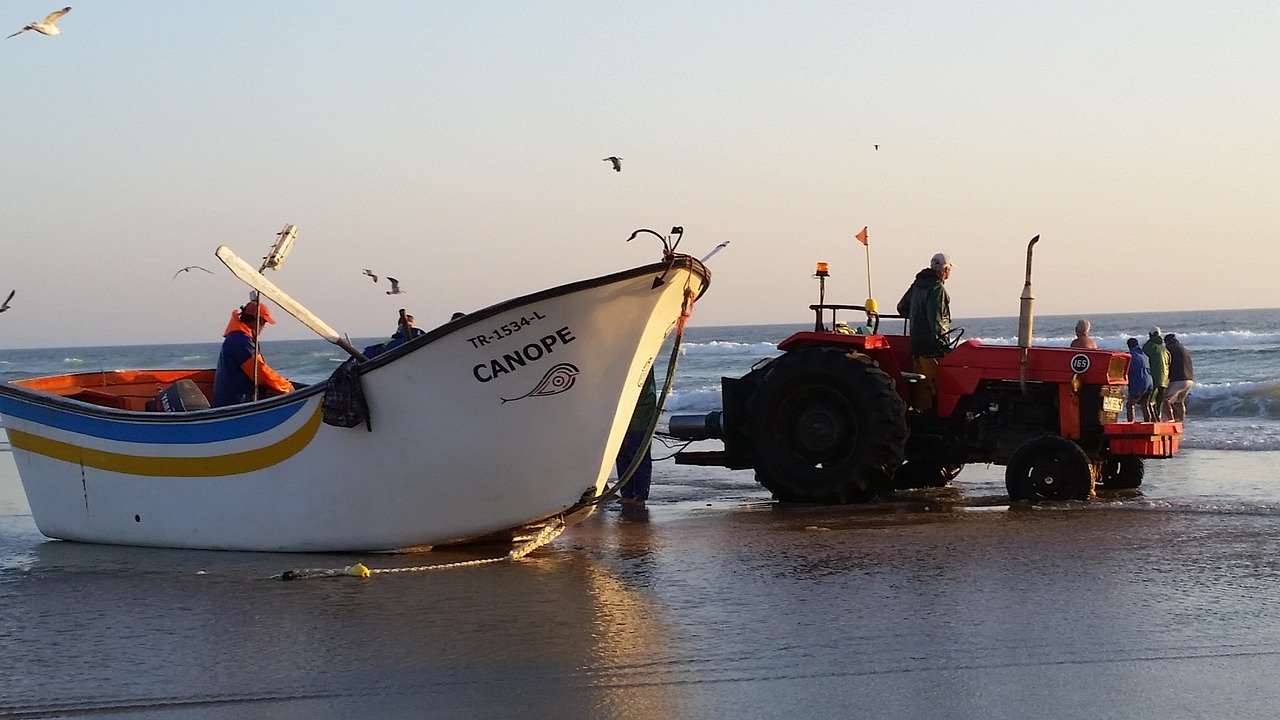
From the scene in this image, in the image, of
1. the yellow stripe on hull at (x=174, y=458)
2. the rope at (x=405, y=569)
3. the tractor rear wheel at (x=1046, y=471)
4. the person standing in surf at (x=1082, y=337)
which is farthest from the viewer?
the person standing in surf at (x=1082, y=337)

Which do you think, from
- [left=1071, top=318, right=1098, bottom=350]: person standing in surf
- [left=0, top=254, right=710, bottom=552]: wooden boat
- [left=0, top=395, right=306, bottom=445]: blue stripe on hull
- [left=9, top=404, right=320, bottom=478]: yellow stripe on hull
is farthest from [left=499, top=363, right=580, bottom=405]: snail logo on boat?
[left=1071, top=318, right=1098, bottom=350]: person standing in surf

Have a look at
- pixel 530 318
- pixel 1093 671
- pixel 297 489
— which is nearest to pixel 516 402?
pixel 530 318

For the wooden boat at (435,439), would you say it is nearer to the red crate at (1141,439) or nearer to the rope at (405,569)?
the rope at (405,569)

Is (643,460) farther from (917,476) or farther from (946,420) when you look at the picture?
(917,476)

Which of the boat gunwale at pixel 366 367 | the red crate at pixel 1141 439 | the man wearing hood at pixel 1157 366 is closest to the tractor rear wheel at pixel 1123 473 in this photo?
the red crate at pixel 1141 439

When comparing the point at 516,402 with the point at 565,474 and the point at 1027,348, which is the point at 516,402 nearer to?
the point at 565,474

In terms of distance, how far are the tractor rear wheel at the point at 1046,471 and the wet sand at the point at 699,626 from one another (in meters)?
0.80

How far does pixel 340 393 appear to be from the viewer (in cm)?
755

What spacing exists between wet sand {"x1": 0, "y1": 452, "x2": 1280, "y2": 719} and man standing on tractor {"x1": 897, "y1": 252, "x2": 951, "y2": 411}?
176 cm

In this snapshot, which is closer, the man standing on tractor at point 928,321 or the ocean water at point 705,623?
the ocean water at point 705,623

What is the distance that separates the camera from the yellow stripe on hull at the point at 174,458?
310 inches

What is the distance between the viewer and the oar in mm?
7684

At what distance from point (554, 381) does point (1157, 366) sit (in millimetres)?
11750

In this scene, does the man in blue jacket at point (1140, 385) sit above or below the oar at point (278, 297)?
below
